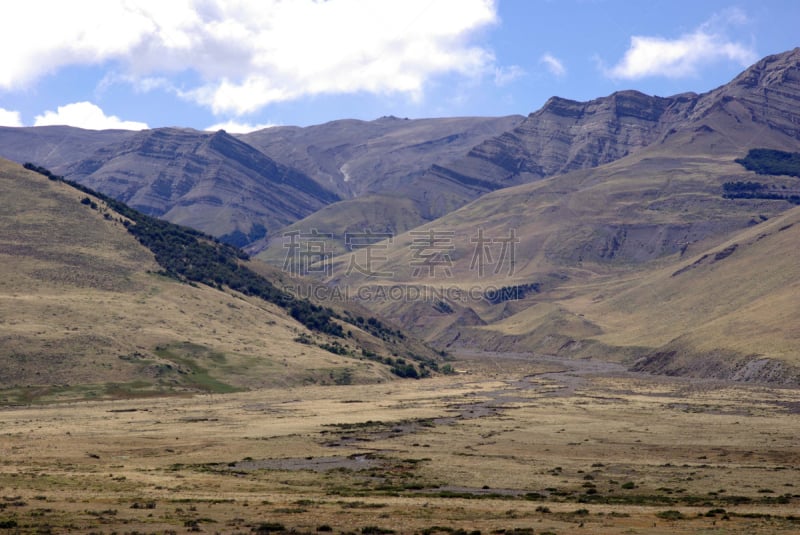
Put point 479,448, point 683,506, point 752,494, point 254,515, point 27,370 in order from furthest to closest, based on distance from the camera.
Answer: point 27,370
point 479,448
point 752,494
point 683,506
point 254,515

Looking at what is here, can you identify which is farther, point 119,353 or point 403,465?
point 119,353

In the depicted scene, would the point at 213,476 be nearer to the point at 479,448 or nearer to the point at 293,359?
the point at 479,448

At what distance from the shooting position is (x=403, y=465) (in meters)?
79.6

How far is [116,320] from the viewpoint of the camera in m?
182

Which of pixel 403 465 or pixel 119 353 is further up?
pixel 119 353

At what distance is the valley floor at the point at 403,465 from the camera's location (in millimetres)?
52000

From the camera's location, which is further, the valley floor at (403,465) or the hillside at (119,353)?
the hillside at (119,353)

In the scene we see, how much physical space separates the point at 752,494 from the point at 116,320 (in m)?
144

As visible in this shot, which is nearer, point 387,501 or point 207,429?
point 387,501

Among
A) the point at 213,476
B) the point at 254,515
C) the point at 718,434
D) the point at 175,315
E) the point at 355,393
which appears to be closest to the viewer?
the point at 254,515

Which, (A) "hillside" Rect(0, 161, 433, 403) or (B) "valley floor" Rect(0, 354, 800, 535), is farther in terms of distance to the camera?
(A) "hillside" Rect(0, 161, 433, 403)

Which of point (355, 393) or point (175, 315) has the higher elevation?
point (175, 315)

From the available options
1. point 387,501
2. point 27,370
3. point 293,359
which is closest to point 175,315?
point 293,359

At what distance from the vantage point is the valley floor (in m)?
52.0
